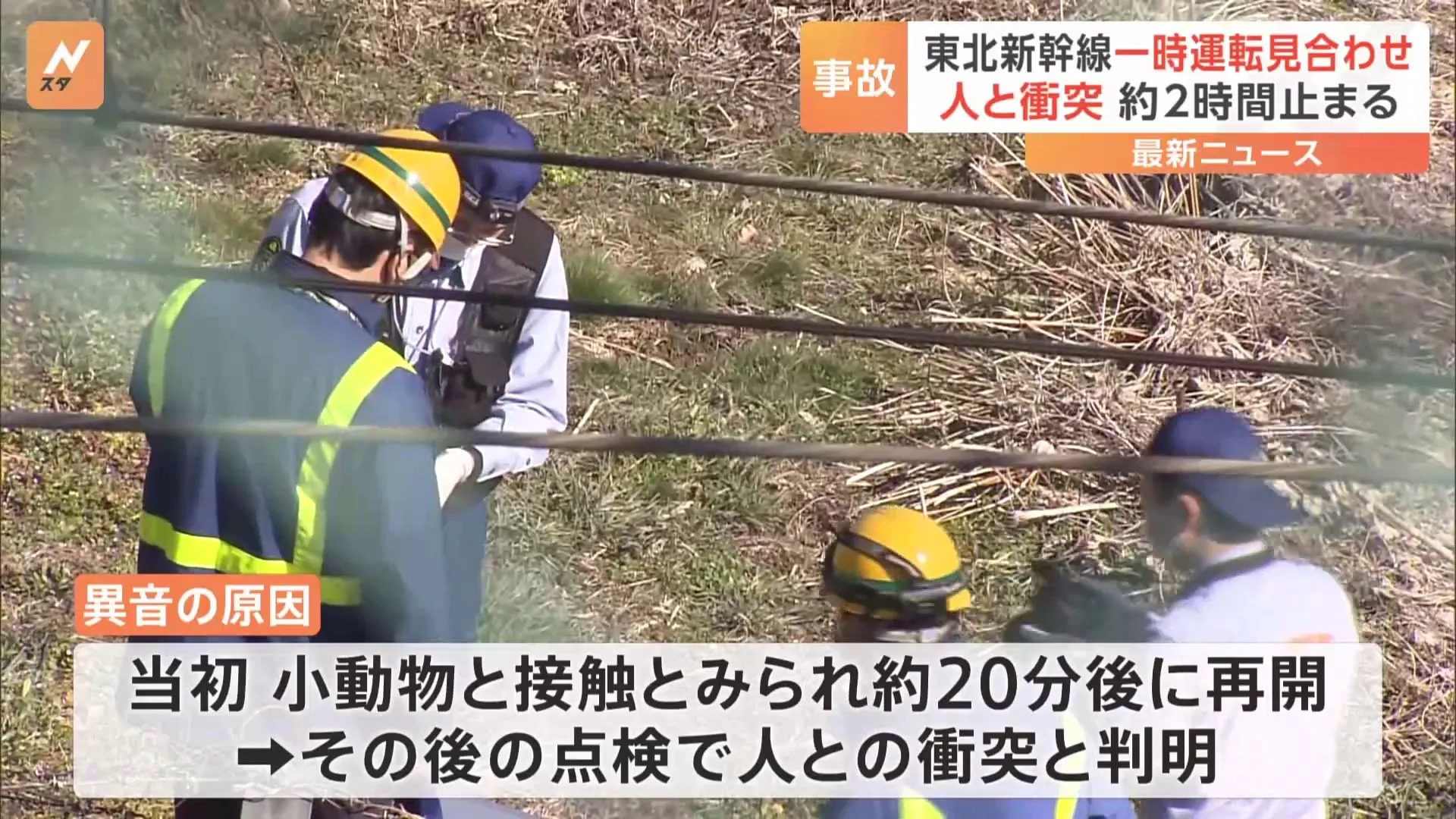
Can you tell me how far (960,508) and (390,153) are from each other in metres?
1.58

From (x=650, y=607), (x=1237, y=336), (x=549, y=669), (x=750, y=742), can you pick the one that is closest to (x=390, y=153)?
(x=549, y=669)

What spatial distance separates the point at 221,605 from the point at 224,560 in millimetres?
53

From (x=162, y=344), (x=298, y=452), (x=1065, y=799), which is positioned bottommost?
(x=1065, y=799)

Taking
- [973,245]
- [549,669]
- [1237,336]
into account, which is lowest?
[549,669]

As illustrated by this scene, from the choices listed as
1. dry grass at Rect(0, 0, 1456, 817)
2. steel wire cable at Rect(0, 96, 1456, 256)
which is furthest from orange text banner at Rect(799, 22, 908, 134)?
steel wire cable at Rect(0, 96, 1456, 256)

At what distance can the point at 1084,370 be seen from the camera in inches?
121

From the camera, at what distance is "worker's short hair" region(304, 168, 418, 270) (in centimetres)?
165

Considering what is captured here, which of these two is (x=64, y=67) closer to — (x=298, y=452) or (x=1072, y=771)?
(x=298, y=452)

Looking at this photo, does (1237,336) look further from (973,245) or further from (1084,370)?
(973,245)

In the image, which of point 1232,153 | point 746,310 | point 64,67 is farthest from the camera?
point 746,310

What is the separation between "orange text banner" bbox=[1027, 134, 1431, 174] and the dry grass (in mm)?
160

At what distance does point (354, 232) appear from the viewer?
1.66m

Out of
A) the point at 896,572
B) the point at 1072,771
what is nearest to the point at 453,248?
the point at 896,572

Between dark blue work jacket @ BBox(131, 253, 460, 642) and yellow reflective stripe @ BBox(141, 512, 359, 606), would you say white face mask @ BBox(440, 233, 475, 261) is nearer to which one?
dark blue work jacket @ BBox(131, 253, 460, 642)
